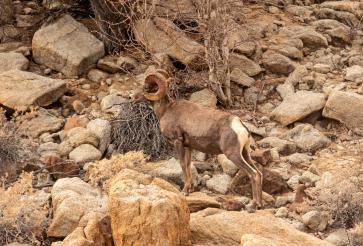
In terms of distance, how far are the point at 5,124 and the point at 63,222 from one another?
2.97 meters

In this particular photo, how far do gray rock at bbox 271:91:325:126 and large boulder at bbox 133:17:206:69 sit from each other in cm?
158

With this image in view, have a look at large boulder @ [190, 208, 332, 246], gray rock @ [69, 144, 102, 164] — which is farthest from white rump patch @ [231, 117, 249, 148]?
gray rock @ [69, 144, 102, 164]

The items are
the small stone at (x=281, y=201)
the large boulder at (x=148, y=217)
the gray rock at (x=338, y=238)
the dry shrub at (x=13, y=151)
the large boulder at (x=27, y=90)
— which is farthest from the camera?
the large boulder at (x=27, y=90)

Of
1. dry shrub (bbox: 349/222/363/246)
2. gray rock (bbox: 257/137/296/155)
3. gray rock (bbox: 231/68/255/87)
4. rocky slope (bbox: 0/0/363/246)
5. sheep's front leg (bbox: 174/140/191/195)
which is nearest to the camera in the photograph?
rocky slope (bbox: 0/0/363/246)

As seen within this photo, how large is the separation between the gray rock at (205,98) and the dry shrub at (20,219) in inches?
140

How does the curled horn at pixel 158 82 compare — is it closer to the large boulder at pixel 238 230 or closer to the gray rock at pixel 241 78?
the large boulder at pixel 238 230

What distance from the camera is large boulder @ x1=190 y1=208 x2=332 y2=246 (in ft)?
24.4

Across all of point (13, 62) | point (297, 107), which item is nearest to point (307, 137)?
point (297, 107)

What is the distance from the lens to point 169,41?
41.0ft

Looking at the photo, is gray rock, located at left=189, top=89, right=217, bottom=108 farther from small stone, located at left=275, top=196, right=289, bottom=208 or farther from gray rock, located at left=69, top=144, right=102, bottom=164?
small stone, located at left=275, top=196, right=289, bottom=208

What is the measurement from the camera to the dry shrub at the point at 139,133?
1059 cm

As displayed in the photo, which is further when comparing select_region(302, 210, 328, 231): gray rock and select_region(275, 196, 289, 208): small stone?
select_region(275, 196, 289, 208): small stone

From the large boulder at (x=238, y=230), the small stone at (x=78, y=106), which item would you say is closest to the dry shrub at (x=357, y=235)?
the large boulder at (x=238, y=230)

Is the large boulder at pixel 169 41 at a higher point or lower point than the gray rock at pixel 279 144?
higher
